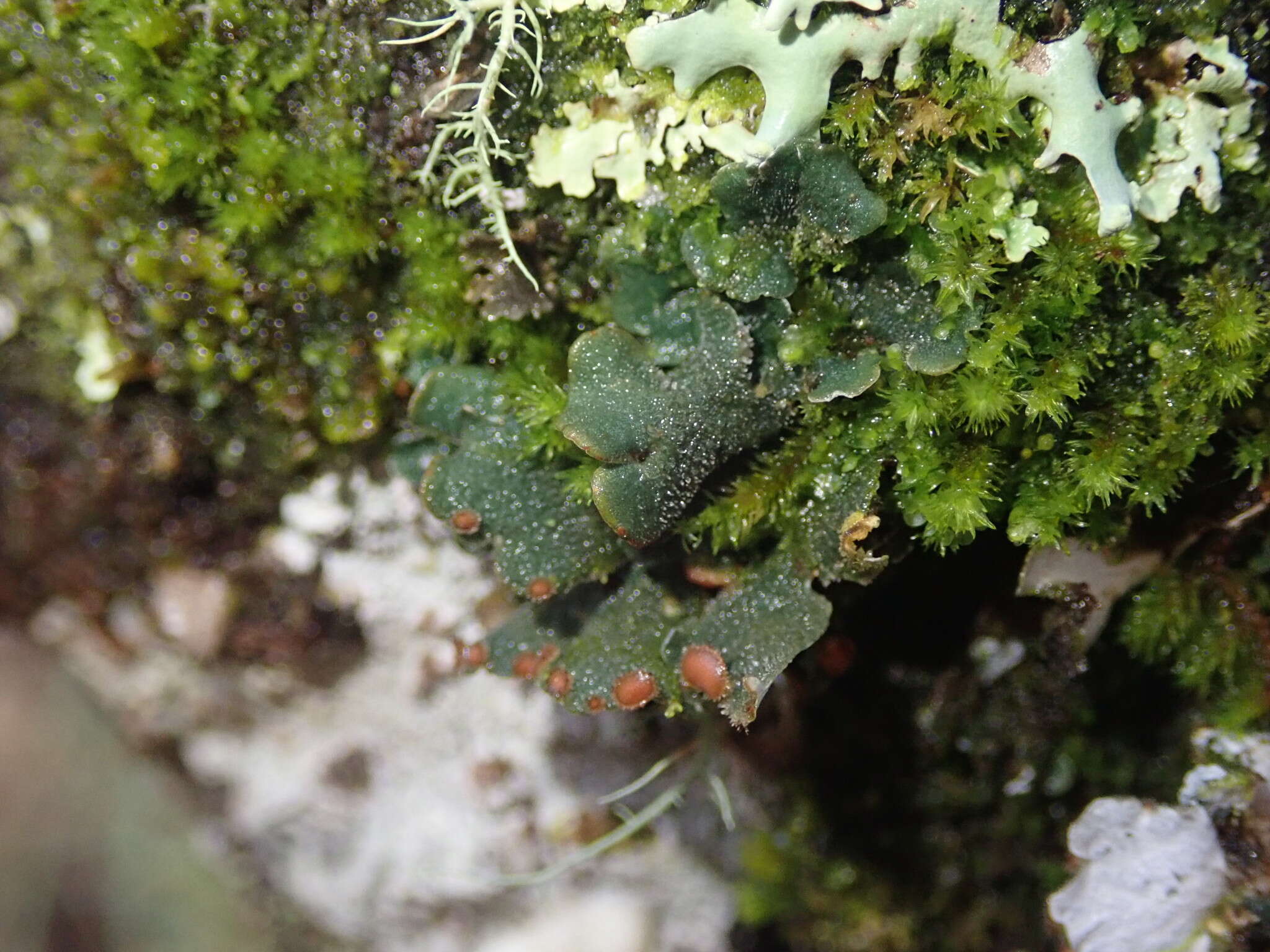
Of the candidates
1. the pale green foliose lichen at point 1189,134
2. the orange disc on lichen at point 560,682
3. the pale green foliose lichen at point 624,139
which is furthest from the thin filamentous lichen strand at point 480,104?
the pale green foliose lichen at point 1189,134

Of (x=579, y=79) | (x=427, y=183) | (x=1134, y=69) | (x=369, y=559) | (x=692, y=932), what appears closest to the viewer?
(x=1134, y=69)

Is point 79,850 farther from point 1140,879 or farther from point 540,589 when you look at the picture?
point 1140,879

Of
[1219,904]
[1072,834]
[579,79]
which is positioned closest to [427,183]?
[579,79]

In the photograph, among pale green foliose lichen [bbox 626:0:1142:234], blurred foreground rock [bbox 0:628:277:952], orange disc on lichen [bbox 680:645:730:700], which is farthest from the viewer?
blurred foreground rock [bbox 0:628:277:952]

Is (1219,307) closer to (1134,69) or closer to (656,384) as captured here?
(1134,69)

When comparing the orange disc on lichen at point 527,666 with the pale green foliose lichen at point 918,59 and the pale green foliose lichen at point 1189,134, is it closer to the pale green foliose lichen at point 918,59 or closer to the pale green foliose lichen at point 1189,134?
the pale green foliose lichen at point 918,59

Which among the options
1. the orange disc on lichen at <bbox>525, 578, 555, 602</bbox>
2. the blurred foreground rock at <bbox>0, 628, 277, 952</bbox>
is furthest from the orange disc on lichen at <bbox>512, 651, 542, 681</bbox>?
the blurred foreground rock at <bbox>0, 628, 277, 952</bbox>

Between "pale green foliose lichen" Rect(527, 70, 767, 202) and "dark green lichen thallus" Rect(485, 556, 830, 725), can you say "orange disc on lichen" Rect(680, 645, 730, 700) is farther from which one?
"pale green foliose lichen" Rect(527, 70, 767, 202)
